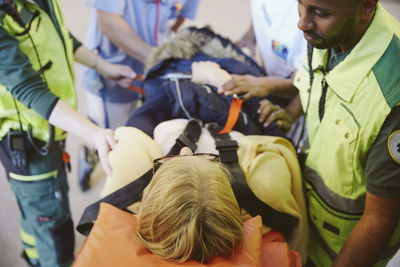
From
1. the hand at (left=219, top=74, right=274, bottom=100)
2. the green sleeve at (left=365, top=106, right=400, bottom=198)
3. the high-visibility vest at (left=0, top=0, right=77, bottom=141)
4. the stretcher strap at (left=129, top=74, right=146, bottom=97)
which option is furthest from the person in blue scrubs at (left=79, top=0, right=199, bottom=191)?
the green sleeve at (left=365, top=106, right=400, bottom=198)

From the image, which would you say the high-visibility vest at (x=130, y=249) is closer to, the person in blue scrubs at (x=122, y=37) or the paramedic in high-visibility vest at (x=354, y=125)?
the paramedic in high-visibility vest at (x=354, y=125)

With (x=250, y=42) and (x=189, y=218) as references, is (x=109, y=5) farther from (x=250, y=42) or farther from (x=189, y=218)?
(x=189, y=218)

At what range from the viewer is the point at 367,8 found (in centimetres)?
89

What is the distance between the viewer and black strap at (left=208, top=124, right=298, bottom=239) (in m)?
0.93

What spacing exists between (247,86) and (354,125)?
1.61 feet

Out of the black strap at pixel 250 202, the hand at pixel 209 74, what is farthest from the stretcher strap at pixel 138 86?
the black strap at pixel 250 202

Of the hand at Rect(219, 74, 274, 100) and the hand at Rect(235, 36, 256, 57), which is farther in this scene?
the hand at Rect(235, 36, 256, 57)

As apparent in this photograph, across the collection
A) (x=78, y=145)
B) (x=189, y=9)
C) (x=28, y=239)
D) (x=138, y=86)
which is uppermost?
(x=189, y=9)

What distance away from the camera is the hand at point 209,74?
1.33 metres

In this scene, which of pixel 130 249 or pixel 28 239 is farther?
pixel 28 239

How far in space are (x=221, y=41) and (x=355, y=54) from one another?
0.75m

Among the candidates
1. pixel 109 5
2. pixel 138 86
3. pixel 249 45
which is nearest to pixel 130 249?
pixel 138 86

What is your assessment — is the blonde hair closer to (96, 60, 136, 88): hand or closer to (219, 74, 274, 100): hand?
(219, 74, 274, 100): hand

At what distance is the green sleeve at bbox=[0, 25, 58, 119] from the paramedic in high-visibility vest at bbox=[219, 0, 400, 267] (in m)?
0.85
